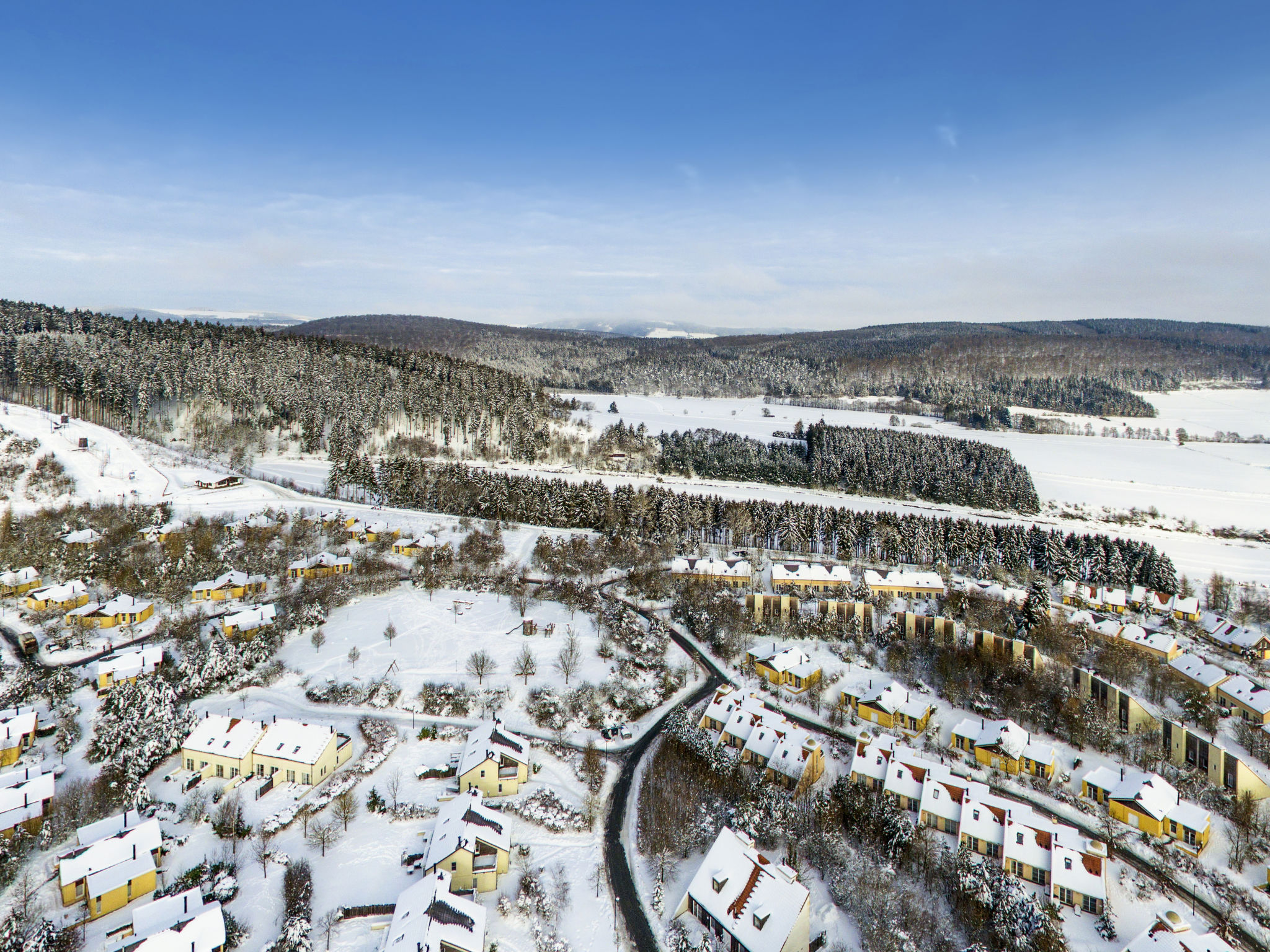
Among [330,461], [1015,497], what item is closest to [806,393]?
[1015,497]

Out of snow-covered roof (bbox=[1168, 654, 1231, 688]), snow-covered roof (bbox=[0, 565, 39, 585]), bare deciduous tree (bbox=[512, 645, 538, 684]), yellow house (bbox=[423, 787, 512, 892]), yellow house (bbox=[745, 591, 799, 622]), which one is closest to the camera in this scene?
yellow house (bbox=[423, 787, 512, 892])

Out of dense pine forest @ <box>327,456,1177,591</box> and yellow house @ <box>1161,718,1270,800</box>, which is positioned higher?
dense pine forest @ <box>327,456,1177,591</box>

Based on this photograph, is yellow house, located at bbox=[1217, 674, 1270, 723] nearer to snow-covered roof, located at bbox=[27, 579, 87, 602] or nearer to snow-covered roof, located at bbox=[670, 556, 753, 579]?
snow-covered roof, located at bbox=[670, 556, 753, 579]

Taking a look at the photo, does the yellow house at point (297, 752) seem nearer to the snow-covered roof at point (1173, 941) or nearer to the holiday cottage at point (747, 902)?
the holiday cottage at point (747, 902)

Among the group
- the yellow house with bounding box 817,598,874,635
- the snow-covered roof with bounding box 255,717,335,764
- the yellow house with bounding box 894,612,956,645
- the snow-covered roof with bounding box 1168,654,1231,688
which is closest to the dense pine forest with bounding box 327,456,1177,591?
the yellow house with bounding box 817,598,874,635

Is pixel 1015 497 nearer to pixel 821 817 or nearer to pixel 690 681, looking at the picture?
pixel 690 681

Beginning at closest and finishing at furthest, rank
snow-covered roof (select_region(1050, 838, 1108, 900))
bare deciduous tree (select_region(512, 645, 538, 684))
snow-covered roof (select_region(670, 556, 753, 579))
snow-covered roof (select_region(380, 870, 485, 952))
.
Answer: snow-covered roof (select_region(380, 870, 485, 952)) < snow-covered roof (select_region(1050, 838, 1108, 900)) < bare deciduous tree (select_region(512, 645, 538, 684)) < snow-covered roof (select_region(670, 556, 753, 579))

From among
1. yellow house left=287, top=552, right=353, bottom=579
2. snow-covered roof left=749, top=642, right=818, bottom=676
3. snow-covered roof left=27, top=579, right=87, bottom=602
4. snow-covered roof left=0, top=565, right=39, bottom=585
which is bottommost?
snow-covered roof left=749, top=642, right=818, bottom=676

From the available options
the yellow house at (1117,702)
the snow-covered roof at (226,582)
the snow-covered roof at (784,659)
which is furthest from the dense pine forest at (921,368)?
the snow-covered roof at (784,659)
